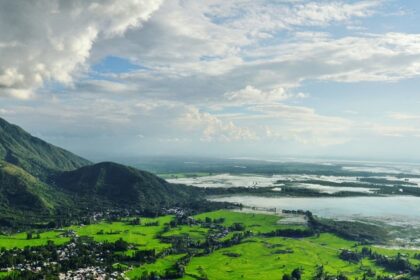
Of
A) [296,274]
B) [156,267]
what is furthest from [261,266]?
[156,267]

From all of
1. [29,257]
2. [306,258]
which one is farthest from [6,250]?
[306,258]

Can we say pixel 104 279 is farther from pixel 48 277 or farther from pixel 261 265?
pixel 261 265

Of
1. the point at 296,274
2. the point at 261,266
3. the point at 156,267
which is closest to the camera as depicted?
the point at 296,274

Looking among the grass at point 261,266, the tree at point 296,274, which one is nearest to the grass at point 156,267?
the grass at point 261,266

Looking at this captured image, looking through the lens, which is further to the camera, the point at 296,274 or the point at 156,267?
the point at 156,267

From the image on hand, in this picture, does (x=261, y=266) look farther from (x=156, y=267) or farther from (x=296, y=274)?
(x=156, y=267)

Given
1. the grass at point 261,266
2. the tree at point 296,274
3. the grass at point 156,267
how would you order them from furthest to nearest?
the grass at point 261,266
the grass at point 156,267
the tree at point 296,274

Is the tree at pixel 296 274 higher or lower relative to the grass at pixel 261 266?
higher

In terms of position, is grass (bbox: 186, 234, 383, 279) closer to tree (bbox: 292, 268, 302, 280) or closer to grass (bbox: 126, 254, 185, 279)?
tree (bbox: 292, 268, 302, 280)

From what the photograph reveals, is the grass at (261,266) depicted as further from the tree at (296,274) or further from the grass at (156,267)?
the grass at (156,267)

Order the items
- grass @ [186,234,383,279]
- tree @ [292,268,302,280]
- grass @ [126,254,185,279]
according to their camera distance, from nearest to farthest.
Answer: tree @ [292,268,302,280]
grass @ [126,254,185,279]
grass @ [186,234,383,279]

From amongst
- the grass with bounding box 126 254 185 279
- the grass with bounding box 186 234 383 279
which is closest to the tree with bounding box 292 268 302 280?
the grass with bounding box 186 234 383 279
